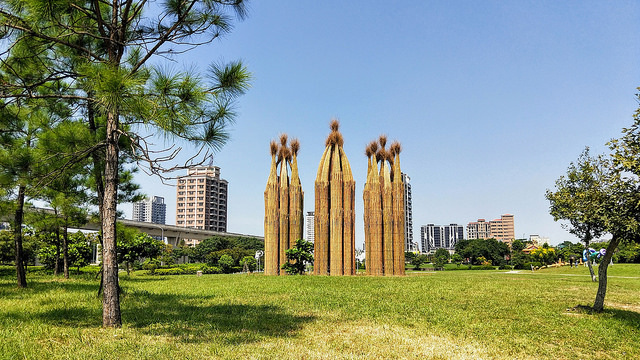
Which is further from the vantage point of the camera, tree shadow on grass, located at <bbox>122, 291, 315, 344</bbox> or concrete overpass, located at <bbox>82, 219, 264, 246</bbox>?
concrete overpass, located at <bbox>82, 219, 264, 246</bbox>

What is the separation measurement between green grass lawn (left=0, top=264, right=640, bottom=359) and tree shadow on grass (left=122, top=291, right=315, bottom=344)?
0.02m

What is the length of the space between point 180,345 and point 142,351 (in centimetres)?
56

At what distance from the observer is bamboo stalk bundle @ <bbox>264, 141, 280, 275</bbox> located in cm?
2392

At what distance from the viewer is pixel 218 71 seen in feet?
25.2

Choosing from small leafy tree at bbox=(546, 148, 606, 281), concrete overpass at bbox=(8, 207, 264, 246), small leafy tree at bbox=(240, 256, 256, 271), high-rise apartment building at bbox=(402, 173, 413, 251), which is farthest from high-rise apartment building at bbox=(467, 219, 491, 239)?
small leafy tree at bbox=(546, 148, 606, 281)

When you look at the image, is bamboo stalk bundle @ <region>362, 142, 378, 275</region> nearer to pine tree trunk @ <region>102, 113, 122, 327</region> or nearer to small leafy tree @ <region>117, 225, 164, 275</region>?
small leafy tree @ <region>117, 225, 164, 275</region>

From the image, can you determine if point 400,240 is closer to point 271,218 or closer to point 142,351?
point 271,218

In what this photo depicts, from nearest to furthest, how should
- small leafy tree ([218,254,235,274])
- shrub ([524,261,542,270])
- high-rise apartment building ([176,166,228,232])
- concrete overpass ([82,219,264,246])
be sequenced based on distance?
small leafy tree ([218,254,235,274]), shrub ([524,261,542,270]), concrete overpass ([82,219,264,246]), high-rise apartment building ([176,166,228,232])

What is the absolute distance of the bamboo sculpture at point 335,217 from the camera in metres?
23.3

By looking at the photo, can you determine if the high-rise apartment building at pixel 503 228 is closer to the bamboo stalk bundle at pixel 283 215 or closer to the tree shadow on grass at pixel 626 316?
the bamboo stalk bundle at pixel 283 215

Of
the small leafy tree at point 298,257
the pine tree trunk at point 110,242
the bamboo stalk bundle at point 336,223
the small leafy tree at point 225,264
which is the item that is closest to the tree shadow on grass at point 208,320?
the pine tree trunk at point 110,242

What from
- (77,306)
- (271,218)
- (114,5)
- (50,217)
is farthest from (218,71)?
(271,218)

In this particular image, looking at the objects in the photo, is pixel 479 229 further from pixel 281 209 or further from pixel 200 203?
pixel 281 209

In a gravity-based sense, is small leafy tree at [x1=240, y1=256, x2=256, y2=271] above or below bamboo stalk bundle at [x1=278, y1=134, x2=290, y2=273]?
below
